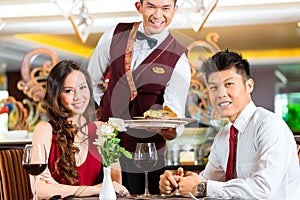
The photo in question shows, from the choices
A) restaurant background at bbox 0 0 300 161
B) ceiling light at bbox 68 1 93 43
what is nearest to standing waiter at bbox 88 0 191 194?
restaurant background at bbox 0 0 300 161

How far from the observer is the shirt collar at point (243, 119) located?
2.30 metres

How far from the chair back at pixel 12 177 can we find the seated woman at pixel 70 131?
1.52 feet

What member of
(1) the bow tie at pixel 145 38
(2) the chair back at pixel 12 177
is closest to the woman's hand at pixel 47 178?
(2) the chair back at pixel 12 177

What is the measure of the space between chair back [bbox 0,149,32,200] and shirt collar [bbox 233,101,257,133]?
1174mm

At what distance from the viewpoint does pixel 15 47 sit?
7906mm

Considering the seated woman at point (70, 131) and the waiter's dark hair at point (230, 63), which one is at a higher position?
the waiter's dark hair at point (230, 63)

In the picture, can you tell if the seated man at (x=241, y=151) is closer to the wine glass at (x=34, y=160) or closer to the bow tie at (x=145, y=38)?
the bow tie at (x=145, y=38)

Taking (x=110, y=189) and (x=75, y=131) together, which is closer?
(x=110, y=189)

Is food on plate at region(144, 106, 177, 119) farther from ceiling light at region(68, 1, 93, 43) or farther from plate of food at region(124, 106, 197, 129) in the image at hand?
ceiling light at region(68, 1, 93, 43)

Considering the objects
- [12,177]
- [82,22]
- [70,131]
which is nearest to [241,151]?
[70,131]

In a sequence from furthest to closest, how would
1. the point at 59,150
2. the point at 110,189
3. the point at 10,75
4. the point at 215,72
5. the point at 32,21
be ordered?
the point at 10,75 < the point at 32,21 < the point at 59,150 < the point at 215,72 < the point at 110,189

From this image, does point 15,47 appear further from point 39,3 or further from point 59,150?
point 59,150

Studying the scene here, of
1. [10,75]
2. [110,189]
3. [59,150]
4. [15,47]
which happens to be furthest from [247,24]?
[110,189]

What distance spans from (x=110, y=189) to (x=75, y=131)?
0.62 m
